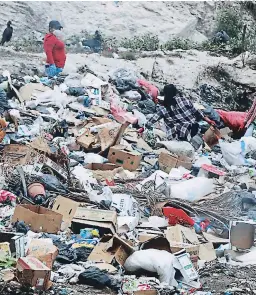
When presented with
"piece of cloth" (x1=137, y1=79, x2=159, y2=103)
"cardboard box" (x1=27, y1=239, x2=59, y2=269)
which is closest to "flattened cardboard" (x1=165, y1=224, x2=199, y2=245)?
"cardboard box" (x1=27, y1=239, x2=59, y2=269)

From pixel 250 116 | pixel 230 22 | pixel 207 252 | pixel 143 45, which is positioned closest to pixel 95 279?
pixel 207 252

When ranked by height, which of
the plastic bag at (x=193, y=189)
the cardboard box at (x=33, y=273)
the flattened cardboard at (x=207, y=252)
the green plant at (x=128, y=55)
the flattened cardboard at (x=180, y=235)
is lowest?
the green plant at (x=128, y=55)

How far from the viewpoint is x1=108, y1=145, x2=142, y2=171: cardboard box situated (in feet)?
26.6

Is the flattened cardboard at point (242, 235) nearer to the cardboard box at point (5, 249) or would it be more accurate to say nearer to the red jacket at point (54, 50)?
the cardboard box at point (5, 249)

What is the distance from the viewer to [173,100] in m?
9.66

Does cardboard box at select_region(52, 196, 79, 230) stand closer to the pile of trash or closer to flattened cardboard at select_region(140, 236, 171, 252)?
the pile of trash

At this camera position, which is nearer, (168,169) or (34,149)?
(34,149)

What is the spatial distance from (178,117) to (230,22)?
8.28m

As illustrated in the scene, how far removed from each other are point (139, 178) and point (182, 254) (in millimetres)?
2430

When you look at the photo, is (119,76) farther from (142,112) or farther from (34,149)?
(34,149)

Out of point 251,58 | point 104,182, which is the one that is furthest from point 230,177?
point 251,58

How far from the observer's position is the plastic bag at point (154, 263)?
514 cm

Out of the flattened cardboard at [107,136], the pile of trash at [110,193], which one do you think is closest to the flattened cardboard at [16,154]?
the pile of trash at [110,193]

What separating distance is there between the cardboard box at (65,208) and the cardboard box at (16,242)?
0.79 meters
